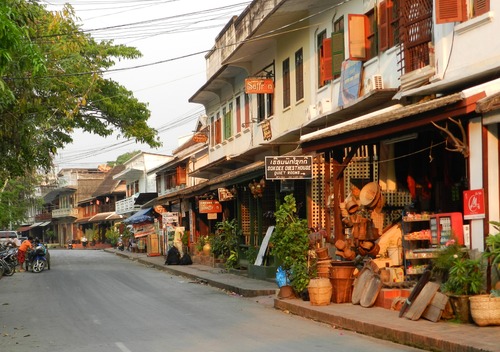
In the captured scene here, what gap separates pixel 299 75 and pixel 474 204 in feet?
41.6

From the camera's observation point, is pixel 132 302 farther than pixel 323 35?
No

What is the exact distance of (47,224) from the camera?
11044 centimetres

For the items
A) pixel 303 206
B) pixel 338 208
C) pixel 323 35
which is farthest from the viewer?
pixel 303 206

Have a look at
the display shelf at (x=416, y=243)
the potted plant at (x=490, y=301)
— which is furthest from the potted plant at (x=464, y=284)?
the display shelf at (x=416, y=243)

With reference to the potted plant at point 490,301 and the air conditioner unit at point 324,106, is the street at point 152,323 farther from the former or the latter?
the air conditioner unit at point 324,106

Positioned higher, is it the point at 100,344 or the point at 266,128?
the point at 266,128

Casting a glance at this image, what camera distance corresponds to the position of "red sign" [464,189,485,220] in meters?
12.9

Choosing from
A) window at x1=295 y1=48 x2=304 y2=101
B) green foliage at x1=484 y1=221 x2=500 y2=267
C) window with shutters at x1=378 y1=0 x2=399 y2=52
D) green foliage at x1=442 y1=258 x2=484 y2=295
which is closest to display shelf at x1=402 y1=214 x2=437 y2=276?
green foliage at x1=442 y1=258 x2=484 y2=295

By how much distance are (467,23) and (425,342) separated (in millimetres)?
6100

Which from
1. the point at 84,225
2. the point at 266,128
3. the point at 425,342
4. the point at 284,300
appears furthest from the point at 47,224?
the point at 425,342

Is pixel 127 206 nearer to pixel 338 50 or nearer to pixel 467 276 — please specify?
pixel 338 50

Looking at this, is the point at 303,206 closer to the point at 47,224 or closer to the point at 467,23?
the point at 467,23

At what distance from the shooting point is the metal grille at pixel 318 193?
20625 millimetres

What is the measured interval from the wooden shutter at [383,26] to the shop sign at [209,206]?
18.0 metres
